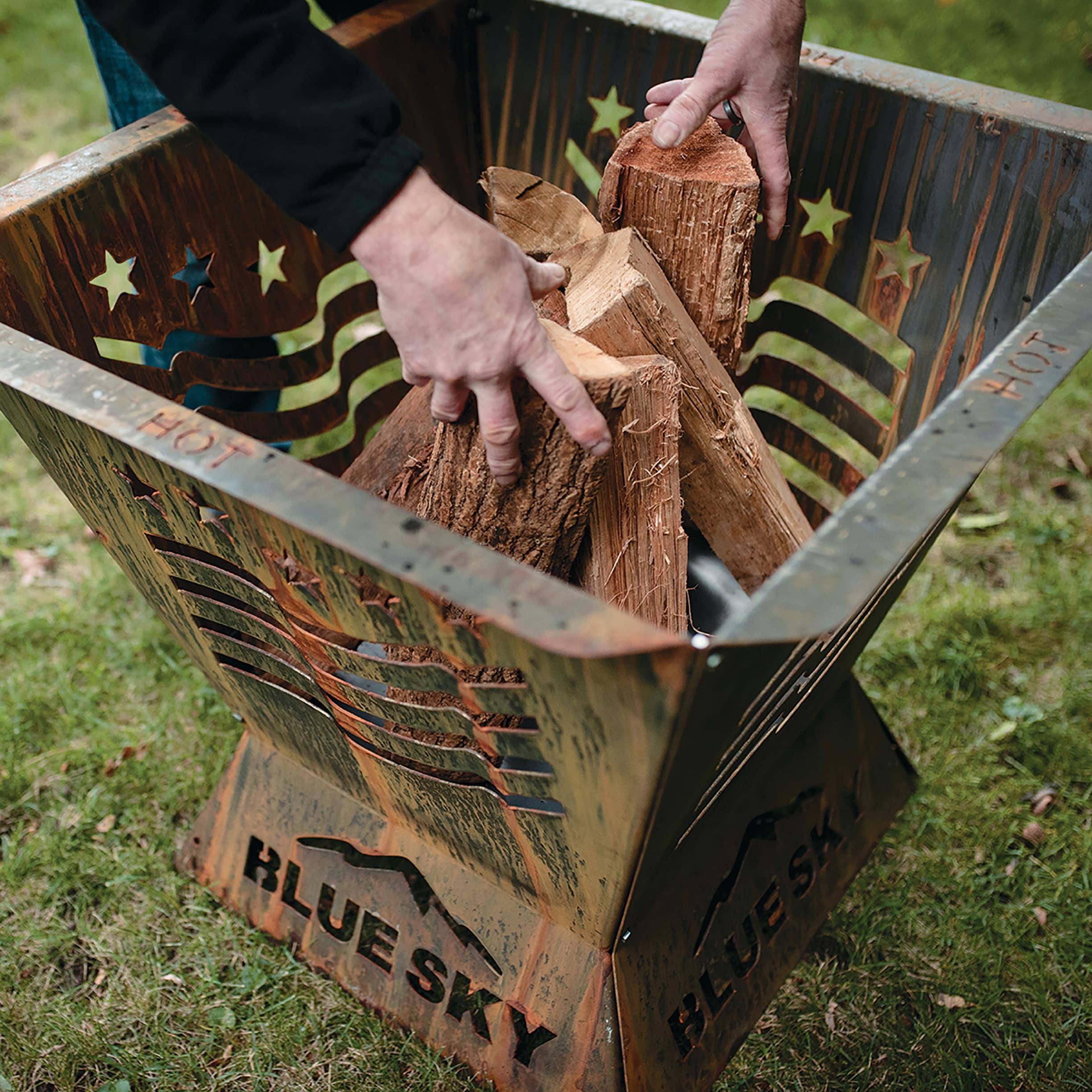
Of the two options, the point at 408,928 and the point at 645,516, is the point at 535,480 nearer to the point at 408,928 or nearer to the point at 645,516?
the point at 645,516

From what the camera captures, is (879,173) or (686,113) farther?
(879,173)

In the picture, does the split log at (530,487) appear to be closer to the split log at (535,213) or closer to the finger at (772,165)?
the split log at (535,213)

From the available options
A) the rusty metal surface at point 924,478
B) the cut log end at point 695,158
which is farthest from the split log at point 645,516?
the rusty metal surface at point 924,478

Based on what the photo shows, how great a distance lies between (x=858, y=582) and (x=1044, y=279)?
34.0 inches

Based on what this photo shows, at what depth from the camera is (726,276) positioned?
4.40 feet

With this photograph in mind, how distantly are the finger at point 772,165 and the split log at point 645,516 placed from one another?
15.4 inches

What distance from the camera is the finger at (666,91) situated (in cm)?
143

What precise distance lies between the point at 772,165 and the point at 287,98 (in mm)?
780

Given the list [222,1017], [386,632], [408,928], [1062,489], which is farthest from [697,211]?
[1062,489]

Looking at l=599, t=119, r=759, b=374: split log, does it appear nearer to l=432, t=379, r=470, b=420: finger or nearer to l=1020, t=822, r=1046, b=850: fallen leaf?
l=432, t=379, r=470, b=420: finger

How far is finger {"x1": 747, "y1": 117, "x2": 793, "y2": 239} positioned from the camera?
1.43 meters

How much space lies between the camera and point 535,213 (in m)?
1.40

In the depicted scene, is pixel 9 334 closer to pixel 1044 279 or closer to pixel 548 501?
pixel 548 501

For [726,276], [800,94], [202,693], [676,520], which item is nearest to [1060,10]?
[800,94]
